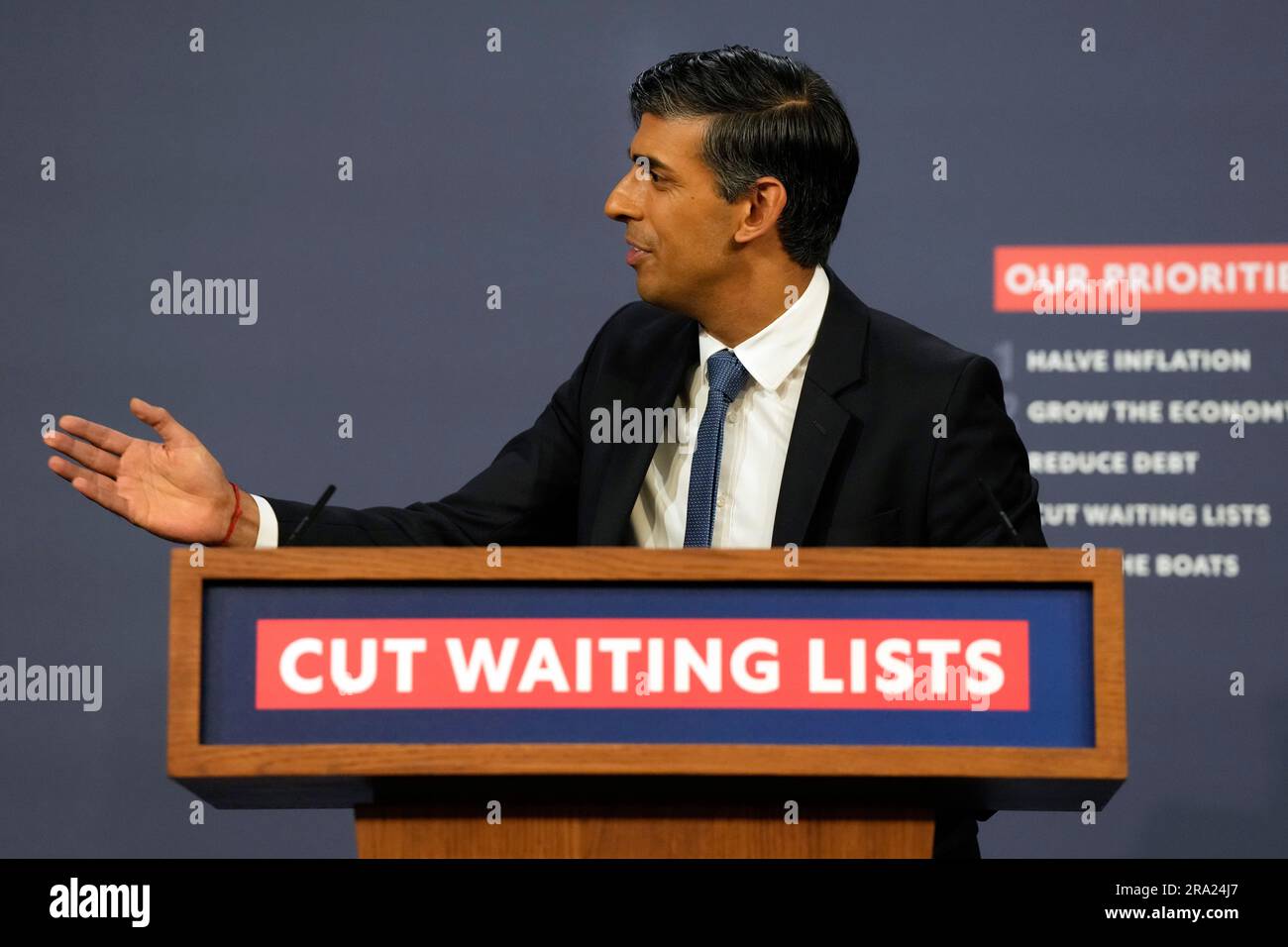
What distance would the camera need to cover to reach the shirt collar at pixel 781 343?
171 centimetres

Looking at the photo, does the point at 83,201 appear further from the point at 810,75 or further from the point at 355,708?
the point at 355,708

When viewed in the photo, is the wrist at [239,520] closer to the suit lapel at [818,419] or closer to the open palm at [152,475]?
the open palm at [152,475]

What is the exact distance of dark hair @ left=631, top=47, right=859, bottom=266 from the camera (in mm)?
1811

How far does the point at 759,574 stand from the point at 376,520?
0.62 meters

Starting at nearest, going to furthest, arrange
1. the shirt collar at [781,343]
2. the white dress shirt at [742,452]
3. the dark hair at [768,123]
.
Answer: the white dress shirt at [742,452] → the shirt collar at [781,343] → the dark hair at [768,123]

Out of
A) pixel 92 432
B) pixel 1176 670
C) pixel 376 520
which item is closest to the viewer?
pixel 92 432

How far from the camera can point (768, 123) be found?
183 cm

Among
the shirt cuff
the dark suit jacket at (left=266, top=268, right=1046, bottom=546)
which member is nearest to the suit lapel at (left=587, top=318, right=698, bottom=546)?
the dark suit jacket at (left=266, top=268, right=1046, bottom=546)

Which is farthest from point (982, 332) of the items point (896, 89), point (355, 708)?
point (355, 708)

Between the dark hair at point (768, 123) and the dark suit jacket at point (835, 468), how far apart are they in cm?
12

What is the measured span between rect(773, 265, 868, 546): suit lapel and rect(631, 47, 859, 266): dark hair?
196mm

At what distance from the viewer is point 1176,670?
2.49m

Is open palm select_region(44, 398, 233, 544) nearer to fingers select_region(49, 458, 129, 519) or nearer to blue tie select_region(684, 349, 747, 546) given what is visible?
fingers select_region(49, 458, 129, 519)

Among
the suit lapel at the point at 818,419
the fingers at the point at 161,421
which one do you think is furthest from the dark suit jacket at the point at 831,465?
the fingers at the point at 161,421
